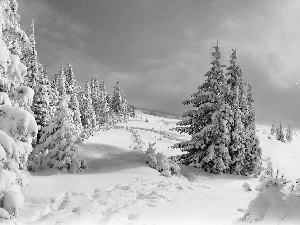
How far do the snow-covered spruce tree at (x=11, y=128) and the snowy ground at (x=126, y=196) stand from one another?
2.35ft

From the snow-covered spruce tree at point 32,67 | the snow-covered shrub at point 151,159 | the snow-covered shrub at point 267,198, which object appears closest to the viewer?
the snow-covered shrub at point 267,198

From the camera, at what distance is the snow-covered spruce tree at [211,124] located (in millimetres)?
24750

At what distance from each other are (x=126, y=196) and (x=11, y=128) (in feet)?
22.0

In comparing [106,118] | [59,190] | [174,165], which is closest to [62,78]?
[106,118]

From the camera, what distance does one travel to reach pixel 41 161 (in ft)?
63.3

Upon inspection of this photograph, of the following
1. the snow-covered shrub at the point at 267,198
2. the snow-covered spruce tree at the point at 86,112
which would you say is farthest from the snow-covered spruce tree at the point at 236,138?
the snow-covered spruce tree at the point at 86,112

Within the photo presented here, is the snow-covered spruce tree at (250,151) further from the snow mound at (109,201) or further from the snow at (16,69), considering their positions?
the snow at (16,69)

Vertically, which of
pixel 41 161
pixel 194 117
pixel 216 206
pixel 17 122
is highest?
pixel 194 117

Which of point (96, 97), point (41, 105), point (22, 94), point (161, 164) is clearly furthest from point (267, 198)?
point (96, 97)

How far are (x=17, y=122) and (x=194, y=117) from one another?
19446mm

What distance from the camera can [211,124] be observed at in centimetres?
2519

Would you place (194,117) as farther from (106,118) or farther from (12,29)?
(106,118)

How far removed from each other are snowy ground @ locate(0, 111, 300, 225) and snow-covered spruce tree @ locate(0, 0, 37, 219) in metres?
0.72

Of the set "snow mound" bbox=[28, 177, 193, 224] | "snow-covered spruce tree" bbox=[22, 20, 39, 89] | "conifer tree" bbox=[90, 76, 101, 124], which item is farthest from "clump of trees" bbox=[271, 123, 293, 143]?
"snow mound" bbox=[28, 177, 193, 224]
